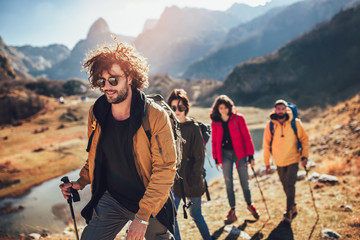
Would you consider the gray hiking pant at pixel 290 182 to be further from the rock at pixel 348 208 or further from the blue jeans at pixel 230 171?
the rock at pixel 348 208

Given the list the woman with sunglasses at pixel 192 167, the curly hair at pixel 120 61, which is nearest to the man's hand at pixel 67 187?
the curly hair at pixel 120 61

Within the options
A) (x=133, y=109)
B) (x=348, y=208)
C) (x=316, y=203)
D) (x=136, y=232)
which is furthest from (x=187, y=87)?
(x=136, y=232)

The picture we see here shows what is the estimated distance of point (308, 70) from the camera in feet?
329

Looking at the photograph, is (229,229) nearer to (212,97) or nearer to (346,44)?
(212,97)

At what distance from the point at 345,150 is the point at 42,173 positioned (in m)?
29.9

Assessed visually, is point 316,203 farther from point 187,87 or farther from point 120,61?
point 187,87

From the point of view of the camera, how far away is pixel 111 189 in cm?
265

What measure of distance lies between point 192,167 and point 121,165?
1.89 m

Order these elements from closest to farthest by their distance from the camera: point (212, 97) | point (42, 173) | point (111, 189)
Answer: point (111, 189) < point (42, 173) < point (212, 97)

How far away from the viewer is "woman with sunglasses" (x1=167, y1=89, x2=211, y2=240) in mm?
3906

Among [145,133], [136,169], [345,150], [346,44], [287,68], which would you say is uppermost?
[346,44]

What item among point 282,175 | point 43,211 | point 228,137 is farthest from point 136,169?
point 43,211

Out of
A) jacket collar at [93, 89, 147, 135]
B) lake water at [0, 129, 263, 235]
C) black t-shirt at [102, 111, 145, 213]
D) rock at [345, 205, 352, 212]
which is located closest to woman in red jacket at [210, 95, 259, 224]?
rock at [345, 205, 352, 212]

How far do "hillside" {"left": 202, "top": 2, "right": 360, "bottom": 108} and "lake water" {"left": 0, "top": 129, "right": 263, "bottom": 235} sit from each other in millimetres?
74677
